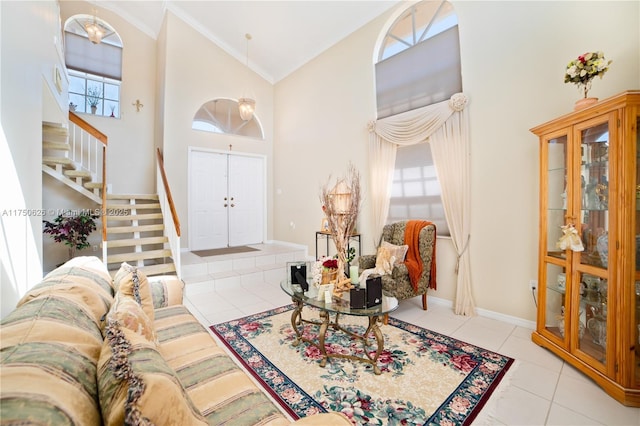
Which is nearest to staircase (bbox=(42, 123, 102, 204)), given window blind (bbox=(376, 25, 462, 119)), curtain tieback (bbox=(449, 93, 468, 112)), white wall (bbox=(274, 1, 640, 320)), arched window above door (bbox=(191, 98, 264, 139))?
arched window above door (bbox=(191, 98, 264, 139))

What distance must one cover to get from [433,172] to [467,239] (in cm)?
94

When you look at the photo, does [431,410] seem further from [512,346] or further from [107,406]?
[107,406]

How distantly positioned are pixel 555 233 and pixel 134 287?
3.24 meters

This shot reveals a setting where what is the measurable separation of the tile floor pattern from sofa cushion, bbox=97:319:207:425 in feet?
5.73

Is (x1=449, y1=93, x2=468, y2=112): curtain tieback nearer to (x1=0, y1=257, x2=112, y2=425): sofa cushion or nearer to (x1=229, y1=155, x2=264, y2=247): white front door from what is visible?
(x1=0, y1=257, x2=112, y2=425): sofa cushion

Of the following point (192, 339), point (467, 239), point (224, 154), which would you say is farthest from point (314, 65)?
point (192, 339)

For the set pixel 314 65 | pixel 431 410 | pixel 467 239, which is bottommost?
pixel 431 410

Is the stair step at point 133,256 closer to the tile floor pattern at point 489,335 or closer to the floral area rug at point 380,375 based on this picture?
the tile floor pattern at point 489,335

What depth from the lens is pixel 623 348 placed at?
1.79m

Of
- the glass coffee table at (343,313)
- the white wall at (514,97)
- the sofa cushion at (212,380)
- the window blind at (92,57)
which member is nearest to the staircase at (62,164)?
the window blind at (92,57)

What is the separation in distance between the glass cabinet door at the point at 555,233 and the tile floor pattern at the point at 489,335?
0.32m

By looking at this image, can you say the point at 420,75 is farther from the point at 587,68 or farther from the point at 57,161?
the point at 57,161

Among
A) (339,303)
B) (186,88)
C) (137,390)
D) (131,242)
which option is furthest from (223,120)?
(137,390)

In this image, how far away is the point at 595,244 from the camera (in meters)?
2.06
